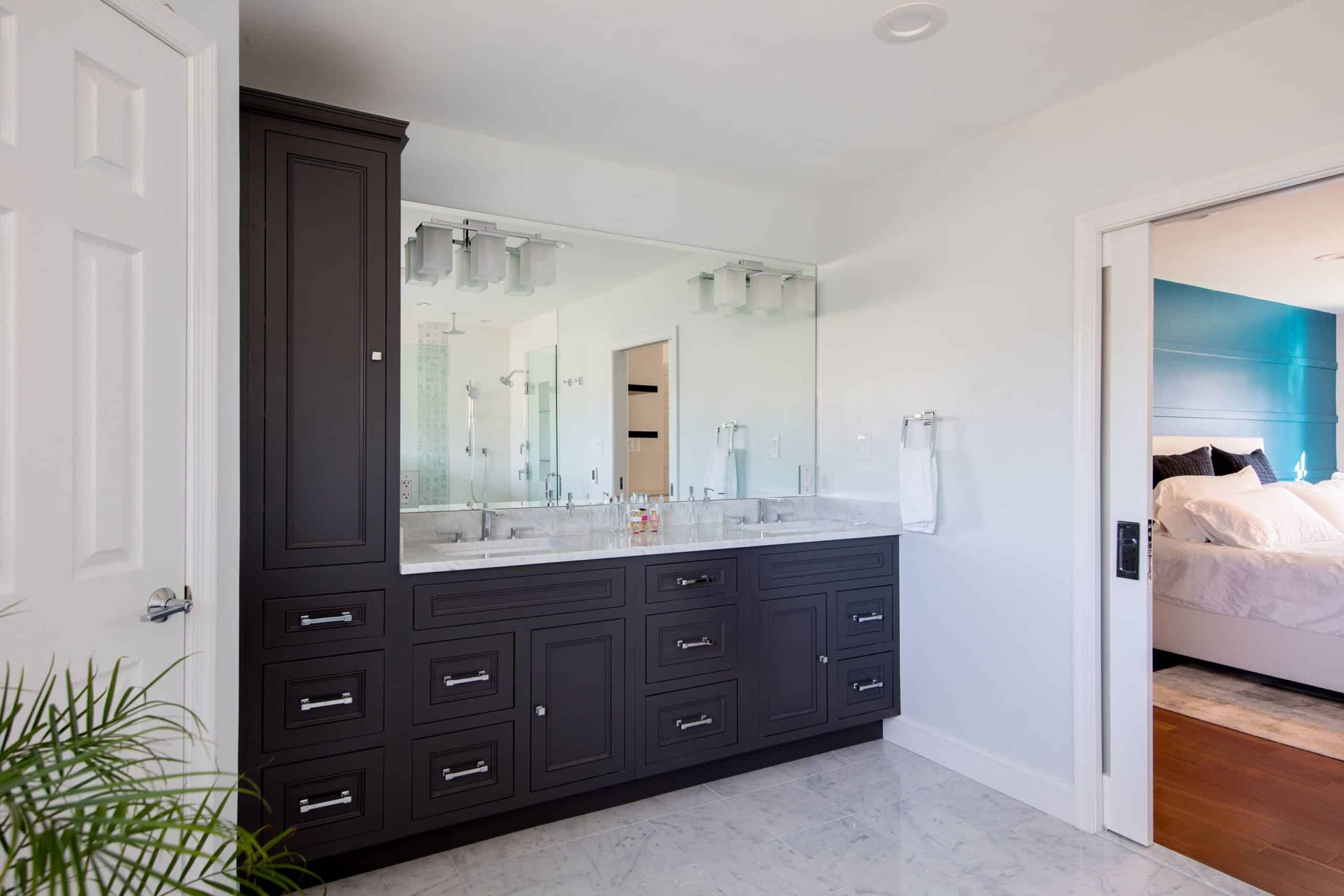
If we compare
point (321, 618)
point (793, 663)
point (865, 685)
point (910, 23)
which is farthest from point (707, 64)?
point (865, 685)

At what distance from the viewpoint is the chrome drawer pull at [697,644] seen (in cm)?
272

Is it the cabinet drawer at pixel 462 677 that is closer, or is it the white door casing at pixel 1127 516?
the cabinet drawer at pixel 462 677

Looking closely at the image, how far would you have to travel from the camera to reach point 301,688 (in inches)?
82.9

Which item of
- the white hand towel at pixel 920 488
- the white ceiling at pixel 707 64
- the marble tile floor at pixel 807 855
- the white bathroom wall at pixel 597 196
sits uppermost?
the white ceiling at pixel 707 64

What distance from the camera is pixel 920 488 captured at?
3078 mm

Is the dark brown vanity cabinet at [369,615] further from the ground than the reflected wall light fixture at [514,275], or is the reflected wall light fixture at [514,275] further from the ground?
the reflected wall light fixture at [514,275]

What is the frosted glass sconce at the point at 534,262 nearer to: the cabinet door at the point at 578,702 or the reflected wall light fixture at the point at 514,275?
the reflected wall light fixture at the point at 514,275

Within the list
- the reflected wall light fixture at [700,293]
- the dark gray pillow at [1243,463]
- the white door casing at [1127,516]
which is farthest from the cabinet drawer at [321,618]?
the dark gray pillow at [1243,463]

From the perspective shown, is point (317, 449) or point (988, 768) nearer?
point (317, 449)

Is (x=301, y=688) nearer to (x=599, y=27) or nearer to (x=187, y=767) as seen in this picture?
(x=187, y=767)

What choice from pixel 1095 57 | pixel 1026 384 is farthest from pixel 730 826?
pixel 1095 57

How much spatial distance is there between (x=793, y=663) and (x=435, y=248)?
6.84 feet

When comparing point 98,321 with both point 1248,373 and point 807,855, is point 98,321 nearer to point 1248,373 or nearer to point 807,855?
point 807,855

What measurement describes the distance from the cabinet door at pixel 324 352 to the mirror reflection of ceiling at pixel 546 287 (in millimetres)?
540
